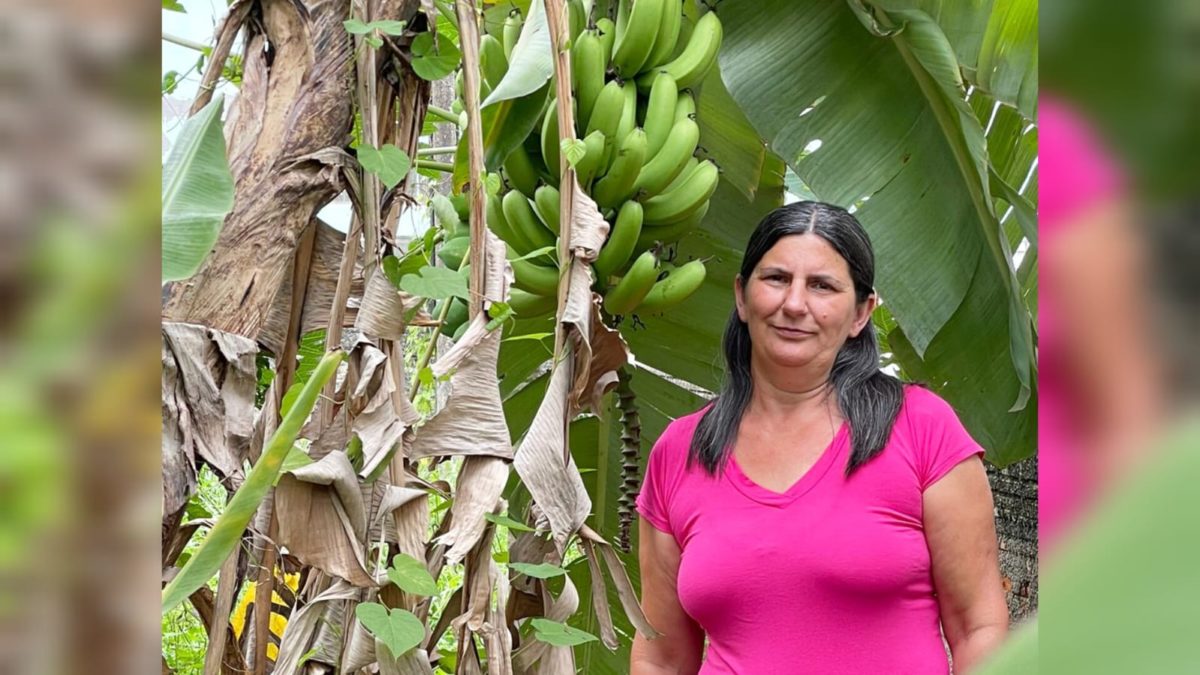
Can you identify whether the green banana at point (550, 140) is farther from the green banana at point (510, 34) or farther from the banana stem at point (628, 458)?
the banana stem at point (628, 458)

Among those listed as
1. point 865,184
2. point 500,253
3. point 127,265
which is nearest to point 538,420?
point 500,253

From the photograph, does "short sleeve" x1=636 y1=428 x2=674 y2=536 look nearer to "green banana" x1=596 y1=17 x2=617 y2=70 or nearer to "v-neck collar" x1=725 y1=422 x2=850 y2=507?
"v-neck collar" x1=725 y1=422 x2=850 y2=507

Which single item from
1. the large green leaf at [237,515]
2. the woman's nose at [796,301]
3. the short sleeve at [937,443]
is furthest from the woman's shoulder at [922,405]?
the large green leaf at [237,515]

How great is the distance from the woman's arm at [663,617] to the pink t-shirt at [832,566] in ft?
0.24

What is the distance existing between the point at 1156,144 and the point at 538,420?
2.32ft

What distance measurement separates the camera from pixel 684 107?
1.17 meters

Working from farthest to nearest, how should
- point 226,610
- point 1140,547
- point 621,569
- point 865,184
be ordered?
point 865,184 < point 621,569 < point 226,610 < point 1140,547

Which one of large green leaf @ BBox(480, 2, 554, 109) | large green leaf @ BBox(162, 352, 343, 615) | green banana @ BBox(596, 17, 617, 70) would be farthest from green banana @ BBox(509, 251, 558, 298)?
large green leaf @ BBox(162, 352, 343, 615)

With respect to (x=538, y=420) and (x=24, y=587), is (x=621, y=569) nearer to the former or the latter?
(x=538, y=420)

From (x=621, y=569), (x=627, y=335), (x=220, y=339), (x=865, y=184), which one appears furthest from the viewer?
(x=627, y=335)

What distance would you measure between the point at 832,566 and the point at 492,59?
1.96 feet

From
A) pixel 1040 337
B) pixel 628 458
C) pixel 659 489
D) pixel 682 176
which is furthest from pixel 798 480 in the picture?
pixel 1040 337

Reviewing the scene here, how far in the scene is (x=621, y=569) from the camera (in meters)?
0.80

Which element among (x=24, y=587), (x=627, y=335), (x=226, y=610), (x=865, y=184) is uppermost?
(x=865, y=184)
